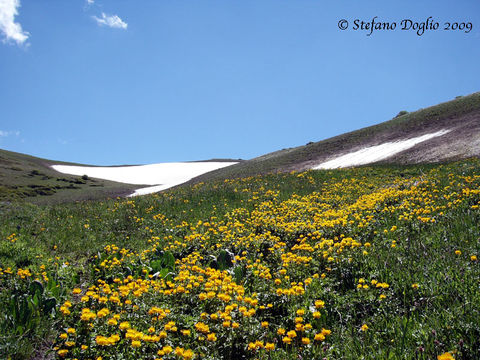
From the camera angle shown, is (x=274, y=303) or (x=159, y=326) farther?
(x=274, y=303)

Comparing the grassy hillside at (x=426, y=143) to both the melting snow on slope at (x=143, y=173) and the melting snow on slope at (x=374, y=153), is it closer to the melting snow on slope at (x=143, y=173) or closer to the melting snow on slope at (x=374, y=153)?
the melting snow on slope at (x=374, y=153)

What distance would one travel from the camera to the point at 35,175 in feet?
173

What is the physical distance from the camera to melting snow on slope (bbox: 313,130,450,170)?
2661cm

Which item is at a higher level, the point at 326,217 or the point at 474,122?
the point at 474,122

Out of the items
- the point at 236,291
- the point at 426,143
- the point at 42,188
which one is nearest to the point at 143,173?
the point at 42,188

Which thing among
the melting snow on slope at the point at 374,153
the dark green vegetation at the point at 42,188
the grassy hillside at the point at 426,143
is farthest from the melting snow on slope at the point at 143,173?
the melting snow on slope at the point at 374,153

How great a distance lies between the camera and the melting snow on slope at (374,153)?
26.6 metres

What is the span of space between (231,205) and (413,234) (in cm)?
867

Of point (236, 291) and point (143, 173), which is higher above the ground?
point (143, 173)

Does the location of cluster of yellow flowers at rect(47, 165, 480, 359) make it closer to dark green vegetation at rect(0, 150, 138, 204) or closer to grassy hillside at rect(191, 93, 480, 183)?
grassy hillside at rect(191, 93, 480, 183)

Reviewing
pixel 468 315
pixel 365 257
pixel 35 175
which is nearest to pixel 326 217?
pixel 365 257

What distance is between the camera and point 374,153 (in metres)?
28.8

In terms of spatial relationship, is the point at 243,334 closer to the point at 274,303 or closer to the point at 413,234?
the point at 274,303

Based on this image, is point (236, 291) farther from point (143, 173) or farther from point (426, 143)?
point (143, 173)
